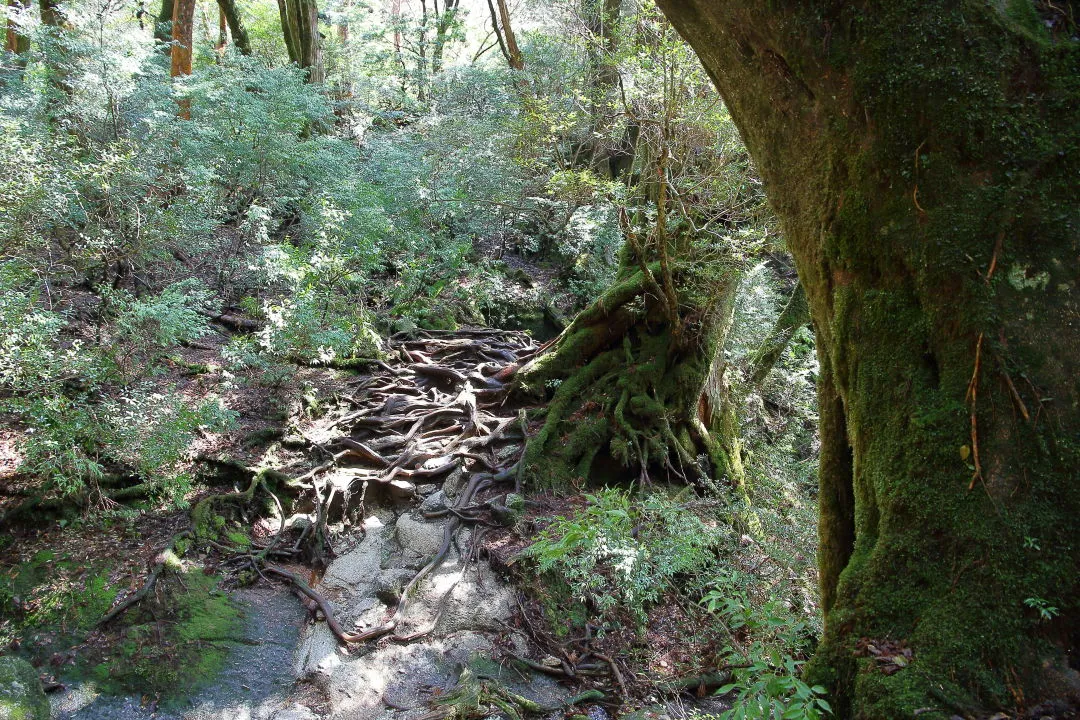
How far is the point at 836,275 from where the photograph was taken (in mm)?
2707

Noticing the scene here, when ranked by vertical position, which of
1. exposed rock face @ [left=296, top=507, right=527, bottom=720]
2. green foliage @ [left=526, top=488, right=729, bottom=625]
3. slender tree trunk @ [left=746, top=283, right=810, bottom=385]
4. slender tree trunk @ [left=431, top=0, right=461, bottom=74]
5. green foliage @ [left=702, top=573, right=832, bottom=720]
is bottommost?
exposed rock face @ [left=296, top=507, right=527, bottom=720]

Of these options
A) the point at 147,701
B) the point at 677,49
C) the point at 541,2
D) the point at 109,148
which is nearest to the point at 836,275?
the point at 677,49

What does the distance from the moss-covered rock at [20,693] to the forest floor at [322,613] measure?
33 centimetres

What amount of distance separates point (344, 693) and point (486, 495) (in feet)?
9.12

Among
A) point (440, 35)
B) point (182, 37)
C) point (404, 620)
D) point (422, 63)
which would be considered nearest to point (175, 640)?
point (404, 620)

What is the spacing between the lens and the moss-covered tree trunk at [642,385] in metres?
7.62

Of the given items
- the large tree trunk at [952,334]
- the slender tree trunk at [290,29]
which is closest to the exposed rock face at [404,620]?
the large tree trunk at [952,334]

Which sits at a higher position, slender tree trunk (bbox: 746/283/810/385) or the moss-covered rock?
slender tree trunk (bbox: 746/283/810/385)

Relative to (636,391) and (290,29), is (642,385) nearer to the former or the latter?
(636,391)

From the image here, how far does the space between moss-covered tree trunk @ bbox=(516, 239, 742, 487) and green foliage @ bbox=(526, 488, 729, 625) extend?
1568 mm

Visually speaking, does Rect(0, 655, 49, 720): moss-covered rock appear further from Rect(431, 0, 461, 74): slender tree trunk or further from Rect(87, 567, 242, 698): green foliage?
Rect(431, 0, 461, 74): slender tree trunk

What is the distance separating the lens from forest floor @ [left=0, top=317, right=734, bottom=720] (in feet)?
15.1

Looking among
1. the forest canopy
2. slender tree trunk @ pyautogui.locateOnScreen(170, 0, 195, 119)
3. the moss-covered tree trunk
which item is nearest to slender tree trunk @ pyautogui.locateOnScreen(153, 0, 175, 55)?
slender tree trunk @ pyautogui.locateOnScreen(170, 0, 195, 119)

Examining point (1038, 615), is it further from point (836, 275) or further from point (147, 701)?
point (147, 701)
